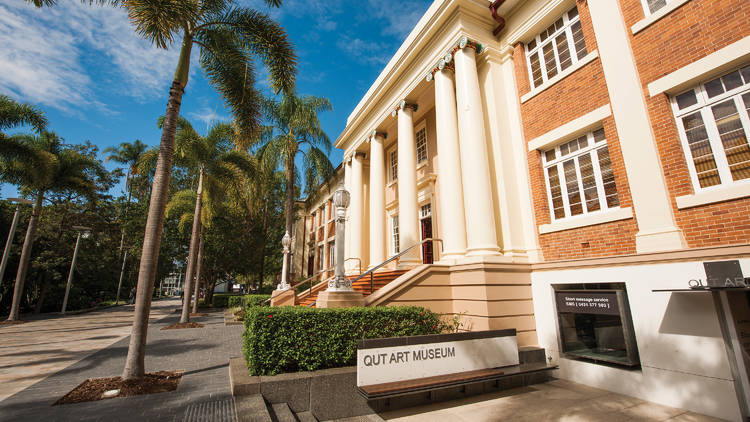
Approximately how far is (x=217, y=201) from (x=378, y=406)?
14925mm

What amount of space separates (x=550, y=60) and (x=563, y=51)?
38 centimetres

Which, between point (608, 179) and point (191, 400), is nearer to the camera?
point (191, 400)

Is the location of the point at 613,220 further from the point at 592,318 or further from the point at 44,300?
the point at 44,300

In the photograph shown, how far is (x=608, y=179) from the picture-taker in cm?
706

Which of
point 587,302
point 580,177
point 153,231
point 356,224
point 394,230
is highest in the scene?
point 356,224

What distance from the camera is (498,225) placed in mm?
8984

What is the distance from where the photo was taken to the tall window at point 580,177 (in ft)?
23.3

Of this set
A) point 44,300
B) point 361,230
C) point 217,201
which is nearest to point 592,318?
point 361,230

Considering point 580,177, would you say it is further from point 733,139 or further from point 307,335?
point 307,335

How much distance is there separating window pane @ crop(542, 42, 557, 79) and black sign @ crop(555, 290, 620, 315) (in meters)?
5.81

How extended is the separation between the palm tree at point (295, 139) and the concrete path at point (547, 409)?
→ 14.4m

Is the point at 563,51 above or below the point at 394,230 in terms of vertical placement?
above

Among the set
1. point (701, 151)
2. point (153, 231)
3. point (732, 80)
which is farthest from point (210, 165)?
point (732, 80)

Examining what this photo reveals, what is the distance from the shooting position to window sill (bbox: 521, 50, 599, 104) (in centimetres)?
748
